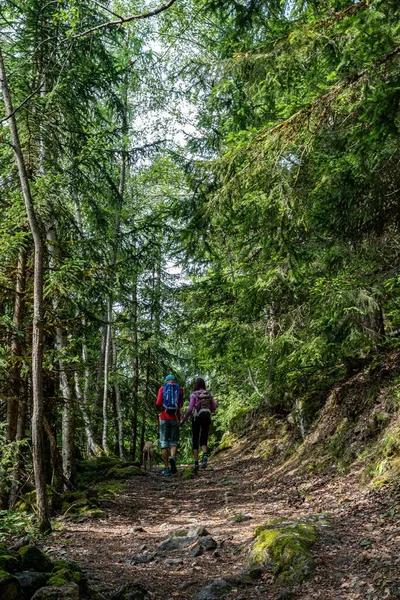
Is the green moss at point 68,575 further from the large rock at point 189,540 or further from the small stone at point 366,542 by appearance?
the small stone at point 366,542

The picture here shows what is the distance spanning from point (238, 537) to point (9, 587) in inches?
110

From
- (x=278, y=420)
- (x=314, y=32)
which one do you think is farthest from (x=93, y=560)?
(x=278, y=420)

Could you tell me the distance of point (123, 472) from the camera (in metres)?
11.9

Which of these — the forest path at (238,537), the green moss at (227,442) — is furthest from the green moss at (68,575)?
the green moss at (227,442)

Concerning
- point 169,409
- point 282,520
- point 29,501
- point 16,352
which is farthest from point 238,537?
point 169,409

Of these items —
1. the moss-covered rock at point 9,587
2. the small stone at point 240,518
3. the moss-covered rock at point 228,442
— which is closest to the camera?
the moss-covered rock at point 9,587

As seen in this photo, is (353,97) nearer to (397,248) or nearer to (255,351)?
(397,248)

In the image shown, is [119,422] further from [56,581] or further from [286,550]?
[56,581]

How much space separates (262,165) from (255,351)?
415 cm

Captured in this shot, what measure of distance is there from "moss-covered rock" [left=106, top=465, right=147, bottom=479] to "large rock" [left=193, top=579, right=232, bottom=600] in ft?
25.7

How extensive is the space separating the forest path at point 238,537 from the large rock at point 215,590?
64 millimetres

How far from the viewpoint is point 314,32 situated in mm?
5277

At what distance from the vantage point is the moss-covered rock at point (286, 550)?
4125 millimetres

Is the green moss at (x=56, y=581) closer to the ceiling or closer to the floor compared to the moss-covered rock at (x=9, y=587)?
closer to the floor
